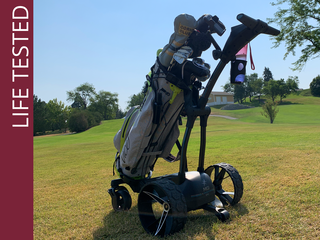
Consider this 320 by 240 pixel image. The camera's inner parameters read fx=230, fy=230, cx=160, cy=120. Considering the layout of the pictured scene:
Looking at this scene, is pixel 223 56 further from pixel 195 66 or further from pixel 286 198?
pixel 286 198

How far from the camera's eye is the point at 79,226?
305cm

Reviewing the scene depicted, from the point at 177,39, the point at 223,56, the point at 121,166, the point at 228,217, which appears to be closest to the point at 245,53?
the point at 223,56

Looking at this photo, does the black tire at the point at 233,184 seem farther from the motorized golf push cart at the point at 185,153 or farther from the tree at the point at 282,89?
the tree at the point at 282,89

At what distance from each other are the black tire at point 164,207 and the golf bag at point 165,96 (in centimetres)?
61

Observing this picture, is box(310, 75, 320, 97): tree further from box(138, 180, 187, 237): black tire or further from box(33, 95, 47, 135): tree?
box(138, 180, 187, 237): black tire

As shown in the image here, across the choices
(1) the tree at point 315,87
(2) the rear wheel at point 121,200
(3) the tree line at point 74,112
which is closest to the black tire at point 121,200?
(2) the rear wheel at point 121,200

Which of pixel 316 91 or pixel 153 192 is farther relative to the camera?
pixel 316 91

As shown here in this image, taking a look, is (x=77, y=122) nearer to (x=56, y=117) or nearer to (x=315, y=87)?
(x=56, y=117)

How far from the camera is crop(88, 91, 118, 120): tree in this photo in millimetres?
79750

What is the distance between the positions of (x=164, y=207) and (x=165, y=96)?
135 cm

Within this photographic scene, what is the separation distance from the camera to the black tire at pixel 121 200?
11.3ft

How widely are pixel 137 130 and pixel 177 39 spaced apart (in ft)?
4.13

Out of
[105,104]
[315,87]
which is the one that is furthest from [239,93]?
[105,104]

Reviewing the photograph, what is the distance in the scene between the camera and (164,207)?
2.54 metres
